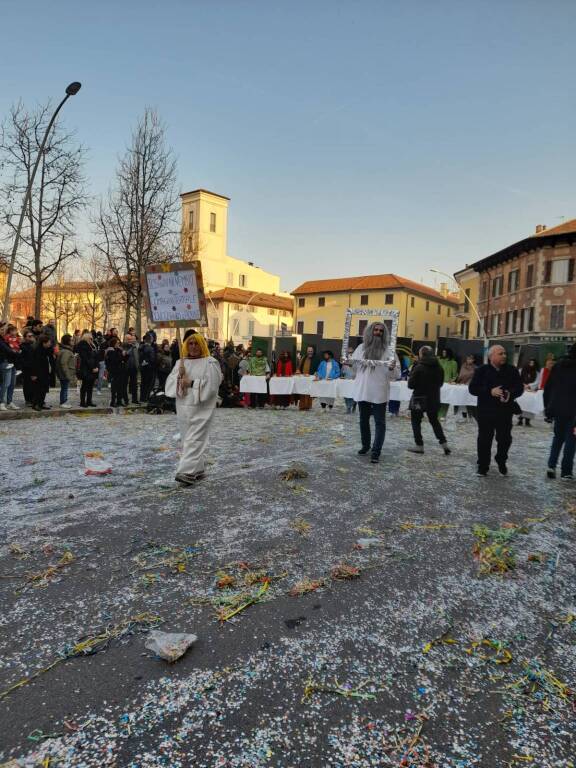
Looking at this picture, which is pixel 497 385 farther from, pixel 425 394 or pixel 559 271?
pixel 559 271

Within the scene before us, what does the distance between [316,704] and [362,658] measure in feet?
1.43

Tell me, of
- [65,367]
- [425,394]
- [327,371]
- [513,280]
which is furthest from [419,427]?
[513,280]

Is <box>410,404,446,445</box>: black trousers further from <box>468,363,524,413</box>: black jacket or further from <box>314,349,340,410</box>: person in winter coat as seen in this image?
<box>314,349,340,410</box>: person in winter coat

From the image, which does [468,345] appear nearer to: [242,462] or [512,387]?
[512,387]

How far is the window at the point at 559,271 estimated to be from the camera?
37031 mm

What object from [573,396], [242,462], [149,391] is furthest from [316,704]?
[149,391]

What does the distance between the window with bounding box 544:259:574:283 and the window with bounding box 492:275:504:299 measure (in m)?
7.38

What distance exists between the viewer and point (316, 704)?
2.25 meters

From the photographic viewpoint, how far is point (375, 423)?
7805 mm

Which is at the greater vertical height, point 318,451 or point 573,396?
point 573,396

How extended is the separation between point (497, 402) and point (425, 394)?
1611mm

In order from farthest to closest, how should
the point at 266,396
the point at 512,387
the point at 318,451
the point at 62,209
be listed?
the point at 62,209 < the point at 266,396 < the point at 318,451 < the point at 512,387

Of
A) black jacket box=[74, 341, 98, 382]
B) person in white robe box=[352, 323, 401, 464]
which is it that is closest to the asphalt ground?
person in white robe box=[352, 323, 401, 464]

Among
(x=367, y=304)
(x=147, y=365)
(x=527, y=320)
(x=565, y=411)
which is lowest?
(x=565, y=411)
